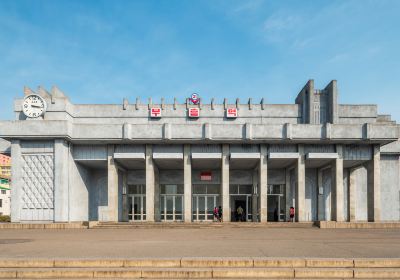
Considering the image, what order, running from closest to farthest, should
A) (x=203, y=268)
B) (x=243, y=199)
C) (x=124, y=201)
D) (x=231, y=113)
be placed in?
(x=203, y=268), (x=124, y=201), (x=231, y=113), (x=243, y=199)

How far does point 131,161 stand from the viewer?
3912cm

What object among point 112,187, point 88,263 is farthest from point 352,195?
point 88,263

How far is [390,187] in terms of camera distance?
147 feet

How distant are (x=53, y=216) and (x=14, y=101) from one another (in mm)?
12911

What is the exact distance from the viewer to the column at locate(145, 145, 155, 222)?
122 feet

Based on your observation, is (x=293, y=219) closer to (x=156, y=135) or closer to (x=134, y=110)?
(x=156, y=135)

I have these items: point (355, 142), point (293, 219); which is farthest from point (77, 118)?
point (355, 142)

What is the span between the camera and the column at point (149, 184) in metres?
37.1

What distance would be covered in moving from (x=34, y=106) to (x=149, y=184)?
43.7 feet

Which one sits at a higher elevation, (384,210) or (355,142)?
(355,142)

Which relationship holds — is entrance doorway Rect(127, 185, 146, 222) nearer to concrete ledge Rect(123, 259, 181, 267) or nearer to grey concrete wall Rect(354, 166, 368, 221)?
grey concrete wall Rect(354, 166, 368, 221)

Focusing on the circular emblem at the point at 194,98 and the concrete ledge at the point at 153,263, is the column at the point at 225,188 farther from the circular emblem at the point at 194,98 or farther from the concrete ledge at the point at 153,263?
the concrete ledge at the point at 153,263

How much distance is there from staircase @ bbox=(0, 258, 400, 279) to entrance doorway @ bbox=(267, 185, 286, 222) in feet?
109

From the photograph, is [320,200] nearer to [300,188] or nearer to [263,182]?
[300,188]
